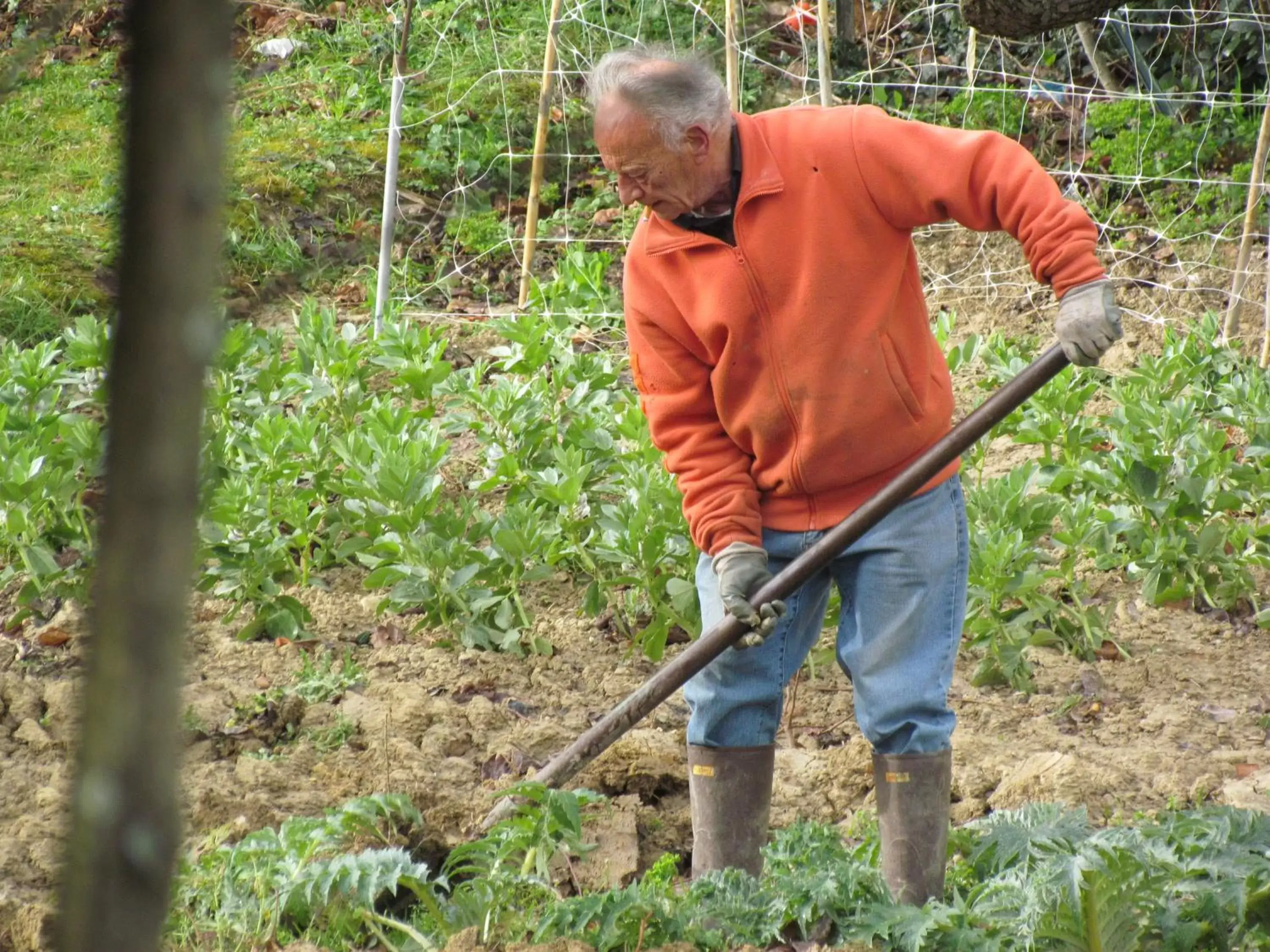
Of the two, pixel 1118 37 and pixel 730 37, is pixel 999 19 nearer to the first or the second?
pixel 730 37

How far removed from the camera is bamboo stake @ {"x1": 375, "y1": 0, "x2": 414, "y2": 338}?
235 inches

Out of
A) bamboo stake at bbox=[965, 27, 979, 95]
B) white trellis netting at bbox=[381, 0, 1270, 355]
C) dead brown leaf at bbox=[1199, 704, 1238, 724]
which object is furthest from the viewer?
white trellis netting at bbox=[381, 0, 1270, 355]

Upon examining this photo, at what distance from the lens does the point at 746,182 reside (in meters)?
2.79

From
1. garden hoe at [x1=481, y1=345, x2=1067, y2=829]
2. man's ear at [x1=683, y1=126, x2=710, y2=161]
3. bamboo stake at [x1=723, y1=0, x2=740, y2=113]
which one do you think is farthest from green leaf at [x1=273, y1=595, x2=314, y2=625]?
bamboo stake at [x1=723, y1=0, x2=740, y2=113]

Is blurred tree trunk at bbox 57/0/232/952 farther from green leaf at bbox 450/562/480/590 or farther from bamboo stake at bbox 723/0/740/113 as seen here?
bamboo stake at bbox 723/0/740/113

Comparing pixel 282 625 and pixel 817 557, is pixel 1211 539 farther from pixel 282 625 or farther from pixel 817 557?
pixel 282 625

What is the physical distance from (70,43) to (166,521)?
10670 mm

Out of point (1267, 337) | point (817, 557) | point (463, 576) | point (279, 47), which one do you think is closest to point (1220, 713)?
point (817, 557)

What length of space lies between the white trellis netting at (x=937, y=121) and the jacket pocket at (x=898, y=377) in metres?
4.16

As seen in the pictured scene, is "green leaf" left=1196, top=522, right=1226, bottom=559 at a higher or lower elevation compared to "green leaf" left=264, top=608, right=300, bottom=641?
higher

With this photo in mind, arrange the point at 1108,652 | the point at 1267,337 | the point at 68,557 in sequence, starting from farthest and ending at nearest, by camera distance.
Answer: the point at 1267,337 < the point at 68,557 < the point at 1108,652

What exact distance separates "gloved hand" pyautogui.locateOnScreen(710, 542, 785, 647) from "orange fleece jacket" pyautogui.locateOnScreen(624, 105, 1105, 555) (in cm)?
5

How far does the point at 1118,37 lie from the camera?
8.21m

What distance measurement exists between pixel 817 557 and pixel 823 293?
536mm
